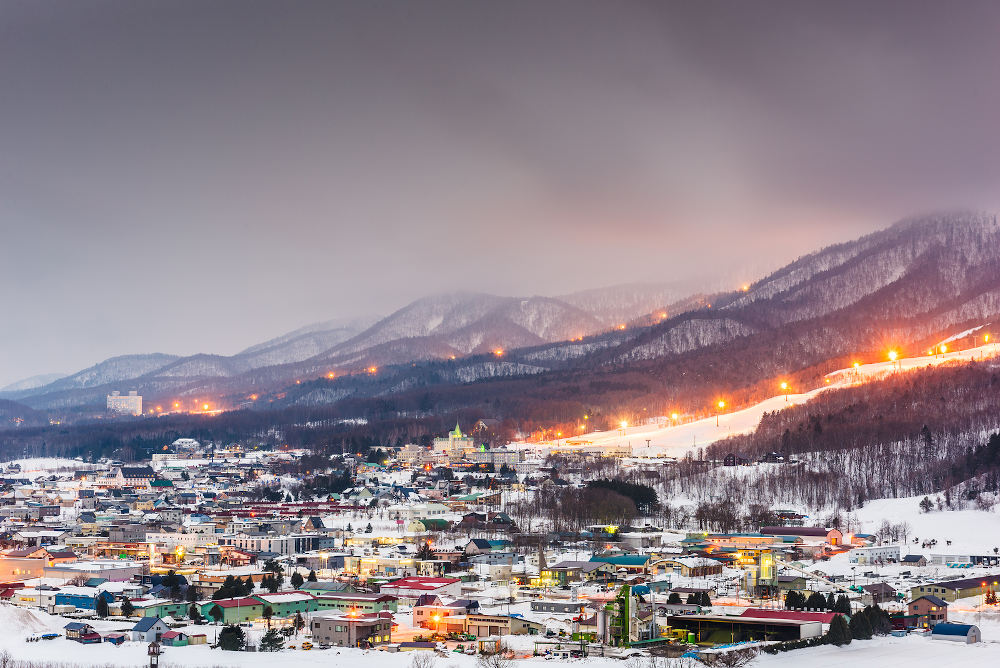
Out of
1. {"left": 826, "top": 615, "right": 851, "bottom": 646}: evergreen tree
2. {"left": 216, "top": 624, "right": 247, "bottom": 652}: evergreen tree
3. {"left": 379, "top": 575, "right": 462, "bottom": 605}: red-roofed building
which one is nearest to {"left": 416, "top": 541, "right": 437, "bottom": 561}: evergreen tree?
{"left": 379, "top": 575, "right": 462, "bottom": 605}: red-roofed building

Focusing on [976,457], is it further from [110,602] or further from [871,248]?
[871,248]

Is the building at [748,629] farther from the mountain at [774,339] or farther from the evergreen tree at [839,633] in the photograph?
the mountain at [774,339]

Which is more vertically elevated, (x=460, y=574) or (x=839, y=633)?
(x=460, y=574)

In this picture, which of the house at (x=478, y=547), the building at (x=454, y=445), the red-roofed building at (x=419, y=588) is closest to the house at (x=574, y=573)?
the red-roofed building at (x=419, y=588)

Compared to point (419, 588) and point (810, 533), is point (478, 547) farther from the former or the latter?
point (810, 533)

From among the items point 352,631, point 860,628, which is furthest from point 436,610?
point 860,628

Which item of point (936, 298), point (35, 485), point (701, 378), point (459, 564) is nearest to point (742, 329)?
point (936, 298)

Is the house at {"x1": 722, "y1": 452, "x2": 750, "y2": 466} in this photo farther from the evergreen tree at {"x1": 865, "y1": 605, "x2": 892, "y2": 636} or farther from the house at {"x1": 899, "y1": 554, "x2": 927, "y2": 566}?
the evergreen tree at {"x1": 865, "y1": 605, "x2": 892, "y2": 636}
